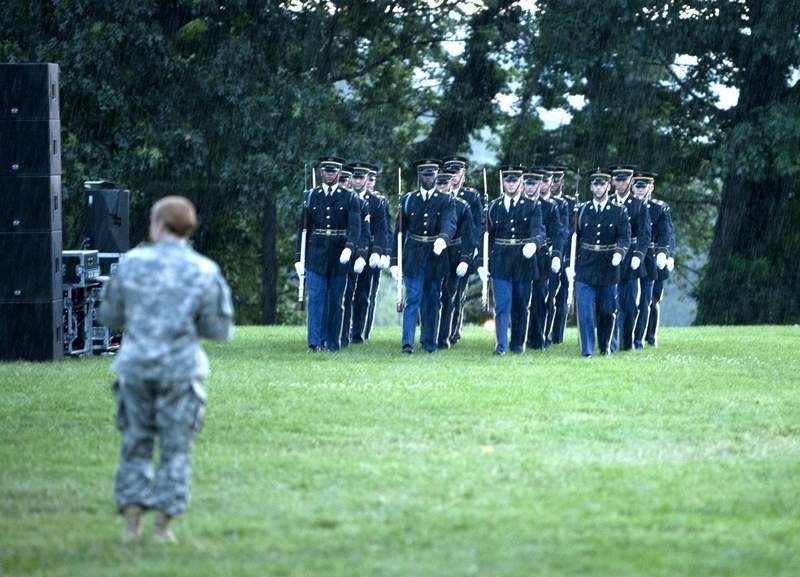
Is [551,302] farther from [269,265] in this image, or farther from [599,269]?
[269,265]

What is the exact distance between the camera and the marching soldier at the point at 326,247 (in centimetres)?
2178

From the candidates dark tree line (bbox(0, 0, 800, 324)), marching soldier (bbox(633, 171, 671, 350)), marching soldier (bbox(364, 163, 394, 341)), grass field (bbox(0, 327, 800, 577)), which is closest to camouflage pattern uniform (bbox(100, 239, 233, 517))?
grass field (bbox(0, 327, 800, 577))

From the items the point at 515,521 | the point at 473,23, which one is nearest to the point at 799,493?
the point at 515,521

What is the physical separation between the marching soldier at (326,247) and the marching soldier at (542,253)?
223cm

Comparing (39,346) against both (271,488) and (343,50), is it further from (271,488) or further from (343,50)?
(343,50)


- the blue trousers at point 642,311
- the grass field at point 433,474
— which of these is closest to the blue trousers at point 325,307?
the grass field at point 433,474

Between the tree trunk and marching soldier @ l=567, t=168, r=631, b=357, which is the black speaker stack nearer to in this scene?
marching soldier @ l=567, t=168, r=631, b=357

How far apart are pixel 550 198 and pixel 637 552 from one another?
15.0 meters

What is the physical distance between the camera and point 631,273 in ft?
74.4

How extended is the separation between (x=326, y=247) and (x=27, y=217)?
3.64 metres

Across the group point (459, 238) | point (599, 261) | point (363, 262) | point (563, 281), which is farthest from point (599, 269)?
point (563, 281)

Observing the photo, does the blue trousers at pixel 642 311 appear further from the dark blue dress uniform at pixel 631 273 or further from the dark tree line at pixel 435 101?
the dark tree line at pixel 435 101

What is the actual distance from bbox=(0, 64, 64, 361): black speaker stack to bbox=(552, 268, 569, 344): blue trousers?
752 centimetres

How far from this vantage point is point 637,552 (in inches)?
352
